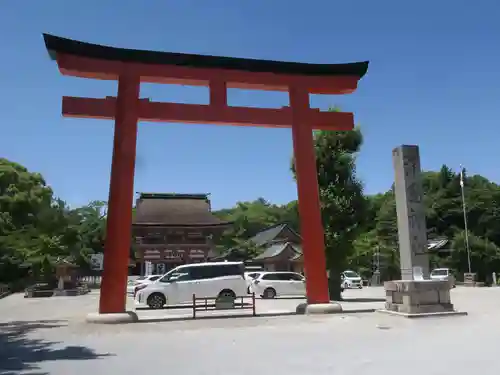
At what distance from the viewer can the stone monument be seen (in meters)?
12.5

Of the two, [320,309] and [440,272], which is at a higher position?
[440,272]

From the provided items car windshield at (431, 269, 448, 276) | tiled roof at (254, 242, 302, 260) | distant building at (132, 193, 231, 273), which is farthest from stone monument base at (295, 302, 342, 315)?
distant building at (132, 193, 231, 273)

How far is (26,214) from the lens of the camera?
131 ft

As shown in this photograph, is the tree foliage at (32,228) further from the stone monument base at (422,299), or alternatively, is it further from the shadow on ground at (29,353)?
the stone monument base at (422,299)

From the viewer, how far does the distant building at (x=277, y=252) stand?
39.7m

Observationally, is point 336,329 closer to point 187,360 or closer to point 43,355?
point 187,360

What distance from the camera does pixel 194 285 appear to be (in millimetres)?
19609

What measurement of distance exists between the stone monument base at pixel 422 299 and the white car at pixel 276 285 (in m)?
12.5

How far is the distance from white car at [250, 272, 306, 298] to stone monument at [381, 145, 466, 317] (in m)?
12.2

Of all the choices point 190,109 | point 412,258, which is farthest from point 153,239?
point 412,258

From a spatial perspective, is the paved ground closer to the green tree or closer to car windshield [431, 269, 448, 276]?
the green tree

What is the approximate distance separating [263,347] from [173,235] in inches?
1317

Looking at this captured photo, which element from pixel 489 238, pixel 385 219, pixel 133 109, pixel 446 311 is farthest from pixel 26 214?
pixel 489 238

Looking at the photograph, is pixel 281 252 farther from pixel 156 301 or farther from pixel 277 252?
pixel 156 301
